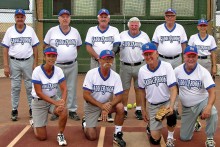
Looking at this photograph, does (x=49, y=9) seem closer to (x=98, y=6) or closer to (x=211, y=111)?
(x=98, y=6)

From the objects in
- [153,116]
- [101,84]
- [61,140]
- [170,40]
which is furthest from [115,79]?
[170,40]

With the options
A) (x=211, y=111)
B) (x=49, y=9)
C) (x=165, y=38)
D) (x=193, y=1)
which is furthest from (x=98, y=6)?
(x=211, y=111)

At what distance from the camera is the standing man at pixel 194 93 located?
575 centimetres

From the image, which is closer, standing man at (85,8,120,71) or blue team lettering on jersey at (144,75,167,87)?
blue team lettering on jersey at (144,75,167,87)

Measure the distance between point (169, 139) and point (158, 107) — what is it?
58 cm

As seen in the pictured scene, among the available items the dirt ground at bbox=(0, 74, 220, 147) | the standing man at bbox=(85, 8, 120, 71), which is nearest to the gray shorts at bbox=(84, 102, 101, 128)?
the dirt ground at bbox=(0, 74, 220, 147)

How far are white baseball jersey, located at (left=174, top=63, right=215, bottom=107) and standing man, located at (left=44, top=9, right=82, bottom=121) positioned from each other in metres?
2.42

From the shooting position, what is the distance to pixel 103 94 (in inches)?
246

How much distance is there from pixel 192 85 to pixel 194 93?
16cm

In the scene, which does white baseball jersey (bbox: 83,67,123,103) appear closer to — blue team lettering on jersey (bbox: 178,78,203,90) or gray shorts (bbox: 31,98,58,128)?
gray shorts (bbox: 31,98,58,128)

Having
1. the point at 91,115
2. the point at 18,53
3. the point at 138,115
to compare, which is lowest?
the point at 138,115

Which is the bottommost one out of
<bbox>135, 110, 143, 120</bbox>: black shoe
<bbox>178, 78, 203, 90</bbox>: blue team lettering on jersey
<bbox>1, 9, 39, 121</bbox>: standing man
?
<bbox>135, 110, 143, 120</bbox>: black shoe

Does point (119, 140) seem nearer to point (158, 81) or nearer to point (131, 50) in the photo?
point (158, 81)

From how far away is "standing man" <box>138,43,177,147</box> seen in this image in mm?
5824
